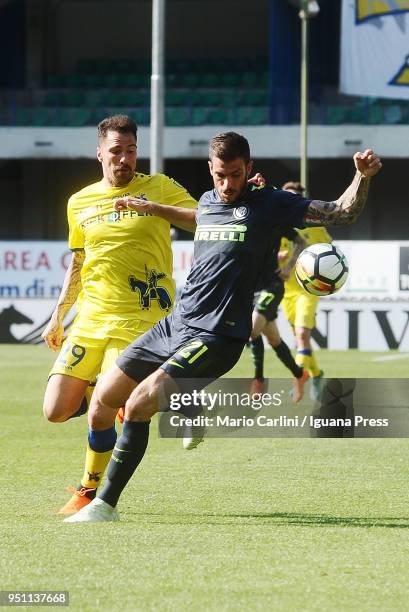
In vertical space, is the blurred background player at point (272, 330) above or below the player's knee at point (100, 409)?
below

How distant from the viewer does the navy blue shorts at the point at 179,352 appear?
6.07m

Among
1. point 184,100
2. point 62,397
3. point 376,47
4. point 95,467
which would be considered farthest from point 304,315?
point 184,100

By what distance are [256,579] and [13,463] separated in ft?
13.1

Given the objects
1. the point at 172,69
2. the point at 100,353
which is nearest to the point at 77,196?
the point at 100,353

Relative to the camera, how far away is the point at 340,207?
598 cm

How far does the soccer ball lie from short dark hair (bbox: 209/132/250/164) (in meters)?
1.22

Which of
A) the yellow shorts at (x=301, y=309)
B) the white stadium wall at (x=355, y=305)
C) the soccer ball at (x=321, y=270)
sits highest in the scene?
the soccer ball at (x=321, y=270)

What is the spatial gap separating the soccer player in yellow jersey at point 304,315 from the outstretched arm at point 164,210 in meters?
6.47

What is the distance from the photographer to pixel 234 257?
6152 millimetres

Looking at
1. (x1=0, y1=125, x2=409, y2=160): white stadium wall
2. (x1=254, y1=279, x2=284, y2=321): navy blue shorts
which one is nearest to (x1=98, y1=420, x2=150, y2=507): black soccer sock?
(x1=254, y1=279, x2=284, y2=321): navy blue shorts

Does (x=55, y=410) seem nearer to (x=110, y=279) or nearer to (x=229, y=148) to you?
(x=110, y=279)

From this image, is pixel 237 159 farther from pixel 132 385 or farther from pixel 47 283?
pixel 47 283

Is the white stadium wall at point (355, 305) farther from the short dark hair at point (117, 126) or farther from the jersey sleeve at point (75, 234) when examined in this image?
the short dark hair at point (117, 126)

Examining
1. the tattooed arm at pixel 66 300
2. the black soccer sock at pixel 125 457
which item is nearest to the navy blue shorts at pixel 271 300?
the tattooed arm at pixel 66 300
